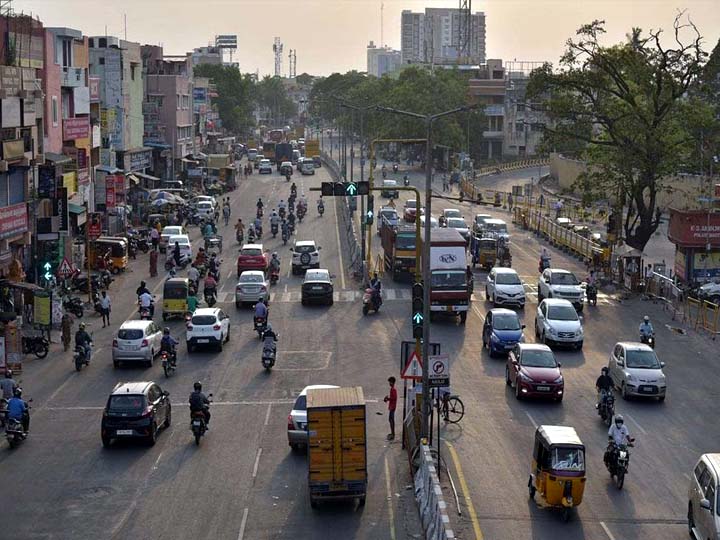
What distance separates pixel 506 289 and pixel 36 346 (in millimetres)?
19129

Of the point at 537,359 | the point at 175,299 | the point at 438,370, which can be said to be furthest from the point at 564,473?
the point at 175,299

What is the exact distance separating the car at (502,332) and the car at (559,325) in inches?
44.7

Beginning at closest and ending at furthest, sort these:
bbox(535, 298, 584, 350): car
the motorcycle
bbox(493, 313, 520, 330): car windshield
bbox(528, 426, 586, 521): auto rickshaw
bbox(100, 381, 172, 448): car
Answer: bbox(528, 426, 586, 521): auto rickshaw
bbox(100, 381, 172, 448): car
bbox(493, 313, 520, 330): car windshield
the motorcycle
bbox(535, 298, 584, 350): car

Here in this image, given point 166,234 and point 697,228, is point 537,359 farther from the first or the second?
point 166,234

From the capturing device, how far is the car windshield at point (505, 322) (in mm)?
38938

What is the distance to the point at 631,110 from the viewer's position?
6156 cm

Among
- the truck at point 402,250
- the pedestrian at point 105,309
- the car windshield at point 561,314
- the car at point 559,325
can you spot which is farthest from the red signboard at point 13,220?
the car windshield at point 561,314

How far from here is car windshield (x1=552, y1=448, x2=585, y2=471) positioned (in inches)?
873

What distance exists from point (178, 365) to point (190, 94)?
78281 mm

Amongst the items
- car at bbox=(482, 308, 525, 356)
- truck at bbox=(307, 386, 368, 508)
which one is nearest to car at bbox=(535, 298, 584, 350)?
car at bbox=(482, 308, 525, 356)

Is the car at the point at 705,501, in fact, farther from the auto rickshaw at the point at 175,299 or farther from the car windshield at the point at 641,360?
the auto rickshaw at the point at 175,299

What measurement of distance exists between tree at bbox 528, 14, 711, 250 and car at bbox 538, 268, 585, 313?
1219 cm

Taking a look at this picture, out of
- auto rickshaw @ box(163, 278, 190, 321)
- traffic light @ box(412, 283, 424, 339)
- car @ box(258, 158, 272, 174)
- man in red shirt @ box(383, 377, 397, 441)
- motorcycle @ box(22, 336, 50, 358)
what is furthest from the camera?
car @ box(258, 158, 272, 174)

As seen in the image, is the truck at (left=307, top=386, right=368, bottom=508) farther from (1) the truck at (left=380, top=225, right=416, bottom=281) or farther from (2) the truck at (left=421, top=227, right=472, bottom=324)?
(1) the truck at (left=380, top=225, right=416, bottom=281)
